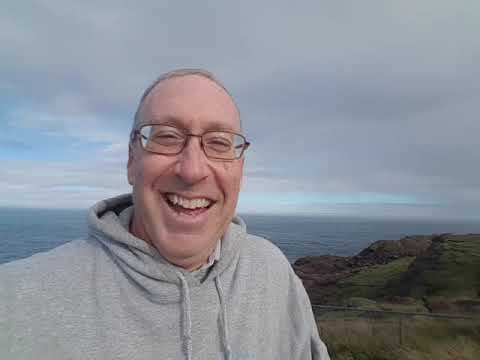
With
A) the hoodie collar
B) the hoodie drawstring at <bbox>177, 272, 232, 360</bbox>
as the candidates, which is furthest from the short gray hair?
the hoodie drawstring at <bbox>177, 272, 232, 360</bbox>

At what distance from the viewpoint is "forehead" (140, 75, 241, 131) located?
1.47 meters

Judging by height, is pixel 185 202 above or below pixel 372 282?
above

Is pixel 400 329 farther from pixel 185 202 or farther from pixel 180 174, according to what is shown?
pixel 180 174

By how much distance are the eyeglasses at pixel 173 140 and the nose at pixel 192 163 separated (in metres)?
0.02

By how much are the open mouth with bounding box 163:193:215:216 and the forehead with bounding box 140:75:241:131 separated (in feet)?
1.09

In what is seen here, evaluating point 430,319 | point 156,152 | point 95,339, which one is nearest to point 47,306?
point 95,339

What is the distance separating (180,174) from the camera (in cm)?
146

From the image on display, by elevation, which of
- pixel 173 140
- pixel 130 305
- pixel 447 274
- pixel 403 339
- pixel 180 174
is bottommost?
pixel 447 274

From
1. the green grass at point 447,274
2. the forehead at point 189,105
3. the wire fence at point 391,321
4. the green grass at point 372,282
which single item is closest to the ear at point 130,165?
the forehead at point 189,105

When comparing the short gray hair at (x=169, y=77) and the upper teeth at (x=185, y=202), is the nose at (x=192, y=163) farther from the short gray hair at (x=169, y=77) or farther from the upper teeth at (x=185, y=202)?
the short gray hair at (x=169, y=77)

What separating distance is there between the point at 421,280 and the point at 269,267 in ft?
77.9

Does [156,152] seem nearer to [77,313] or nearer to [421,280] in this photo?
[77,313]

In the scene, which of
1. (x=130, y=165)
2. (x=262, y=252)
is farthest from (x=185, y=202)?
(x=262, y=252)

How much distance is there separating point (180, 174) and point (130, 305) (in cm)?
62
